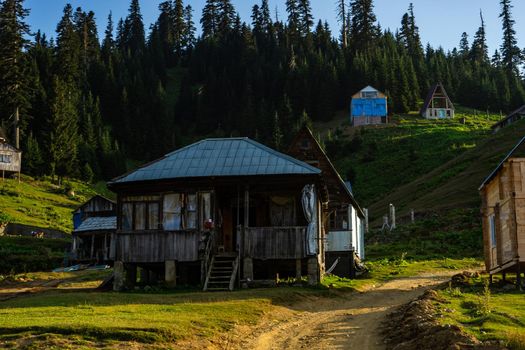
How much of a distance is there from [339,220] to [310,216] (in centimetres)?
1152

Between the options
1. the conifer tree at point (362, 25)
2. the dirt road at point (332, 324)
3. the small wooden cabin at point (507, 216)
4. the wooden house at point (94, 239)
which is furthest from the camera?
the conifer tree at point (362, 25)

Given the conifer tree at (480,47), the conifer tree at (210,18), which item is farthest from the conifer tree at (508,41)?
the conifer tree at (210,18)

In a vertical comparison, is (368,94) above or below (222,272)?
above

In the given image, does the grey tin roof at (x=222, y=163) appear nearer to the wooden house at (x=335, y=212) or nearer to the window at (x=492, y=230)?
the wooden house at (x=335, y=212)

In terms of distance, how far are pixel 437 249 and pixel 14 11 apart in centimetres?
6685

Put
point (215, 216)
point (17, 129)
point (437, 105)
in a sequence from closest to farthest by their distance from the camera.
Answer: point (215, 216), point (17, 129), point (437, 105)

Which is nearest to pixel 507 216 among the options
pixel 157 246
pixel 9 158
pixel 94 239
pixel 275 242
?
pixel 275 242

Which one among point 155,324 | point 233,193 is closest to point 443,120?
point 233,193

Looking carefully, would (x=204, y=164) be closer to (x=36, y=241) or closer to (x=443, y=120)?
(x=36, y=241)

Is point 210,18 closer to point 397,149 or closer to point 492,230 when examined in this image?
point 397,149

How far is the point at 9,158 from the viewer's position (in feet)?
265

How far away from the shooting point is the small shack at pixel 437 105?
112 metres

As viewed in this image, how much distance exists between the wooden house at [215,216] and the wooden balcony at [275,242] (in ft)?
0.14

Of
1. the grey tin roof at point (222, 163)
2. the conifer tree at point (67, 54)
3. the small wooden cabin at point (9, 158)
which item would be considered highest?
the conifer tree at point (67, 54)
